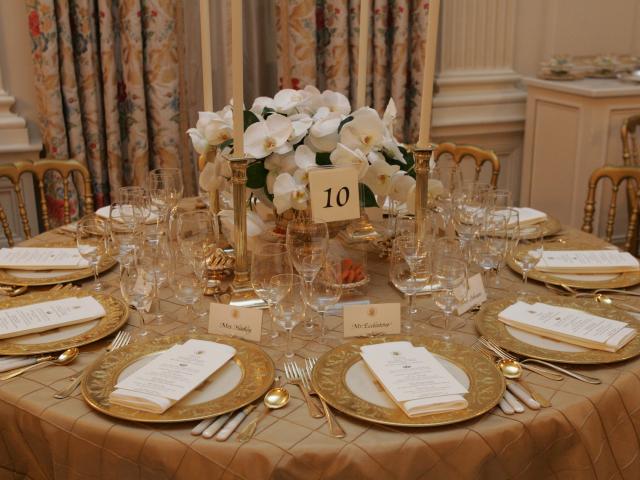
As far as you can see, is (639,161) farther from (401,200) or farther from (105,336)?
(105,336)

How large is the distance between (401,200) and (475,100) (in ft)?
6.30

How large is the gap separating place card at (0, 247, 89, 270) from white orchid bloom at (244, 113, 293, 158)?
21.2 inches

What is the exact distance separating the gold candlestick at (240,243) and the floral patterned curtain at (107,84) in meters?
1.52

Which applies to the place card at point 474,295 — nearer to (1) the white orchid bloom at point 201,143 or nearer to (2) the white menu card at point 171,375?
(2) the white menu card at point 171,375

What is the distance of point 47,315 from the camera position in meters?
1.47

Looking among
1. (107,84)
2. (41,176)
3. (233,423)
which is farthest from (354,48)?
(233,423)

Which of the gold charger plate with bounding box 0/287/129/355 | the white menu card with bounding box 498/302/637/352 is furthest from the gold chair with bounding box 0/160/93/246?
the white menu card with bounding box 498/302/637/352

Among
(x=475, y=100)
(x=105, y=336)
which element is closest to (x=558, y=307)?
(x=105, y=336)

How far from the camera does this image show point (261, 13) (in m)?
3.16

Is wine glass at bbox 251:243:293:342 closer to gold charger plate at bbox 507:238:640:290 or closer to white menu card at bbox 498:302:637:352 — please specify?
white menu card at bbox 498:302:637:352

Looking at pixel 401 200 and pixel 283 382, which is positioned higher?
pixel 401 200

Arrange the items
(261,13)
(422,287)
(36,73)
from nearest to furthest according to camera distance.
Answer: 1. (422,287)
2. (36,73)
3. (261,13)

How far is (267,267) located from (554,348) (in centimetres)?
55

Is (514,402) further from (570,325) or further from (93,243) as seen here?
(93,243)
